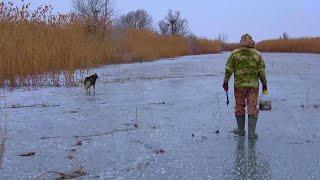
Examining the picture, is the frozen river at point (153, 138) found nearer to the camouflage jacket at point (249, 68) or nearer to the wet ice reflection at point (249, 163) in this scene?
the wet ice reflection at point (249, 163)

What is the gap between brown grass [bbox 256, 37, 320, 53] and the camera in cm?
4524

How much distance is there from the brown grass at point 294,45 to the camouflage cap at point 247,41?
37.3m

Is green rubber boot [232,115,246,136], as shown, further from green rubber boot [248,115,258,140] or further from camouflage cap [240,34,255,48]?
camouflage cap [240,34,255,48]

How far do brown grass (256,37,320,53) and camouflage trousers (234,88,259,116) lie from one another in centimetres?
3738

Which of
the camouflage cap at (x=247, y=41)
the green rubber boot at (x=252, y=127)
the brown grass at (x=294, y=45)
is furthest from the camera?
the brown grass at (x=294, y=45)

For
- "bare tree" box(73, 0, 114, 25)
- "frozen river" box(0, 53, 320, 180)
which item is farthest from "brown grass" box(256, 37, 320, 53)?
"frozen river" box(0, 53, 320, 180)

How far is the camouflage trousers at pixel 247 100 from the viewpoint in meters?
6.46

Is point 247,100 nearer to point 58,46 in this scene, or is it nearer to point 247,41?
point 247,41

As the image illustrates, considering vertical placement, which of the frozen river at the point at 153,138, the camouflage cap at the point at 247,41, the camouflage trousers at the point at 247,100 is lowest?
the frozen river at the point at 153,138

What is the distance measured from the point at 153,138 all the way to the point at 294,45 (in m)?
47.1

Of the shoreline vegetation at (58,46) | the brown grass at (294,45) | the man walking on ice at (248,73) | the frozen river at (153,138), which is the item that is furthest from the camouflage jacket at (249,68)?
the brown grass at (294,45)

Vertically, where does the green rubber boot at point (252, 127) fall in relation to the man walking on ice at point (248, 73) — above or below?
below

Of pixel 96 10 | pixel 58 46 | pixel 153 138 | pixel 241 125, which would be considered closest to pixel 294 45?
pixel 96 10

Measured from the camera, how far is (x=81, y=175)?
4551 mm
